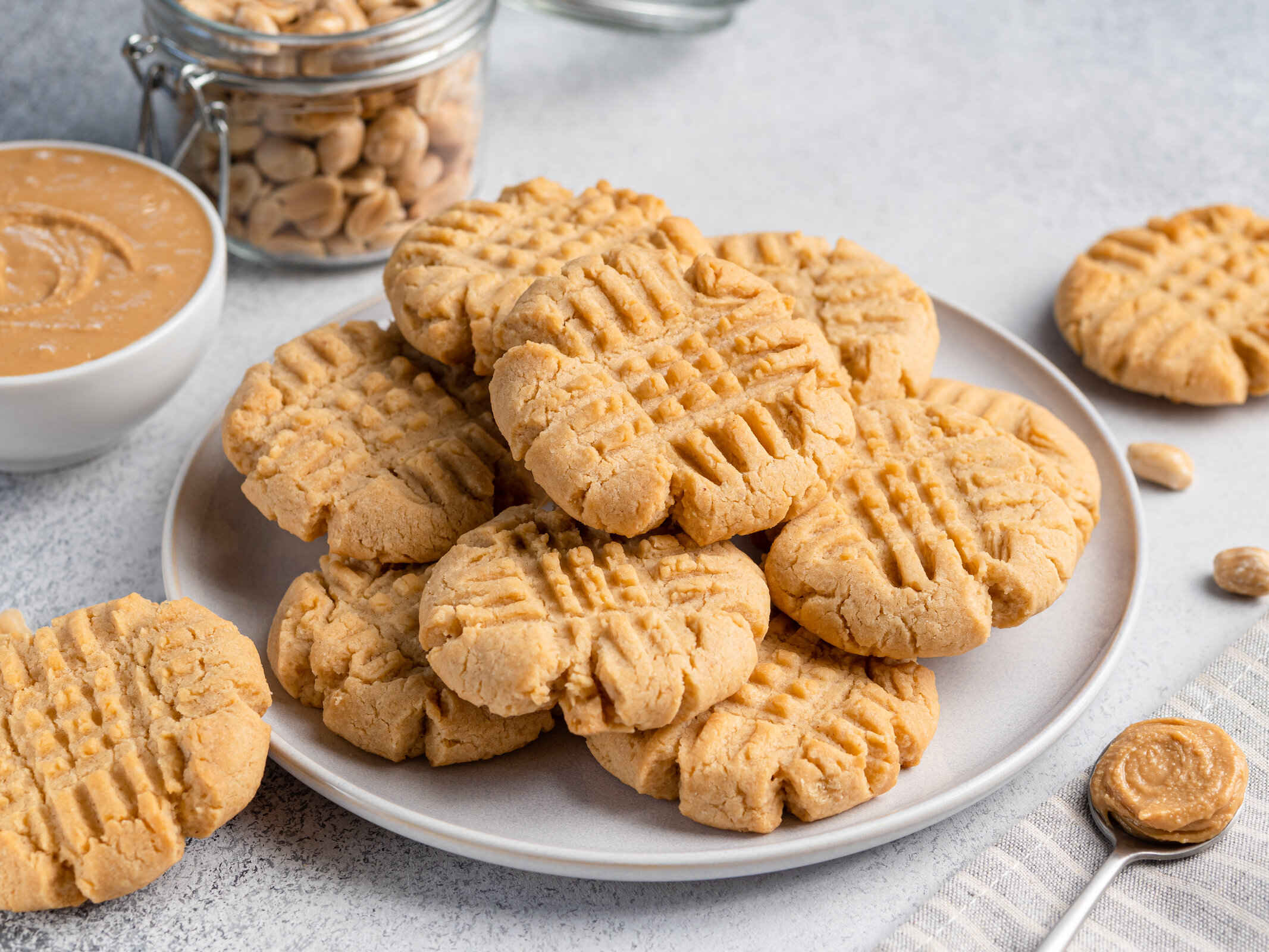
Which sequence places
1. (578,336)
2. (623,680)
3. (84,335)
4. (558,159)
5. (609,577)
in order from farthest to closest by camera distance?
(558,159) → (84,335) → (578,336) → (609,577) → (623,680)

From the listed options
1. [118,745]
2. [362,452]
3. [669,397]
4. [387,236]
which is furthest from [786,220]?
[118,745]

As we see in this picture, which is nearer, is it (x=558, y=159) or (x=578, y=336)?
(x=578, y=336)

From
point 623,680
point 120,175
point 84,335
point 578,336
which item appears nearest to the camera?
point 623,680

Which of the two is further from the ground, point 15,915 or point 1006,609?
point 1006,609

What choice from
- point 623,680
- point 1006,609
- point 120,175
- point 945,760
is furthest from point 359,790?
point 120,175

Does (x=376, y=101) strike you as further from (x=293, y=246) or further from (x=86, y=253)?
(x=86, y=253)

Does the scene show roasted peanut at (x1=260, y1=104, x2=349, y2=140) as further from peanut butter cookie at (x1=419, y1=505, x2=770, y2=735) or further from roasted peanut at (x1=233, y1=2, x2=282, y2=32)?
peanut butter cookie at (x1=419, y1=505, x2=770, y2=735)

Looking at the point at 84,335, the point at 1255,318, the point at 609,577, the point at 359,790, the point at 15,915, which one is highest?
the point at 1255,318

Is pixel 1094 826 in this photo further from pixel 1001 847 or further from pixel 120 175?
pixel 120 175
